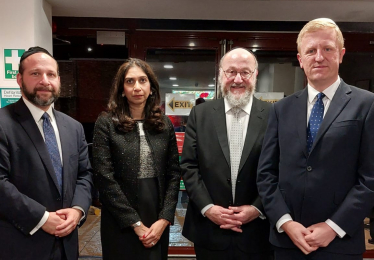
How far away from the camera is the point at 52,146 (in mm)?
1746

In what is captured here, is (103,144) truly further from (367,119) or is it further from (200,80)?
(200,80)

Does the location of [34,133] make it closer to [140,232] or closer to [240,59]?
[140,232]

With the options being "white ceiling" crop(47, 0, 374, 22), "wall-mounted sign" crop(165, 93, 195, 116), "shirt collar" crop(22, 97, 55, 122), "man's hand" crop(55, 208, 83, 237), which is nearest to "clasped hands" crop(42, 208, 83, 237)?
"man's hand" crop(55, 208, 83, 237)

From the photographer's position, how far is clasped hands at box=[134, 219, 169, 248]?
183 cm

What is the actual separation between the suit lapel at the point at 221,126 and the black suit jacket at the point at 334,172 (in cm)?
36

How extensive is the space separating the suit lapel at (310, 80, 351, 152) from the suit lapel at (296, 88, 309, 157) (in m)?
0.06

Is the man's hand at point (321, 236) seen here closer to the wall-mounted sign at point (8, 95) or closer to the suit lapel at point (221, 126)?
the suit lapel at point (221, 126)

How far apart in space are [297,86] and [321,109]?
2.18 m

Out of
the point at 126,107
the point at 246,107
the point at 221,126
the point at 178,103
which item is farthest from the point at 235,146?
the point at 178,103

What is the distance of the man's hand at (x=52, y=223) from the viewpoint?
5.33 feet

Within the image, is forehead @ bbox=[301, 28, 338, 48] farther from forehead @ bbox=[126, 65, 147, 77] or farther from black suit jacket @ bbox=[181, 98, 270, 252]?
forehead @ bbox=[126, 65, 147, 77]

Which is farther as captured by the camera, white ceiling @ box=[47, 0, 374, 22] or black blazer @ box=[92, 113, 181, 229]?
white ceiling @ box=[47, 0, 374, 22]

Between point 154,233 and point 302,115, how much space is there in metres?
1.10

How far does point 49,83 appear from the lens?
1.76 metres
